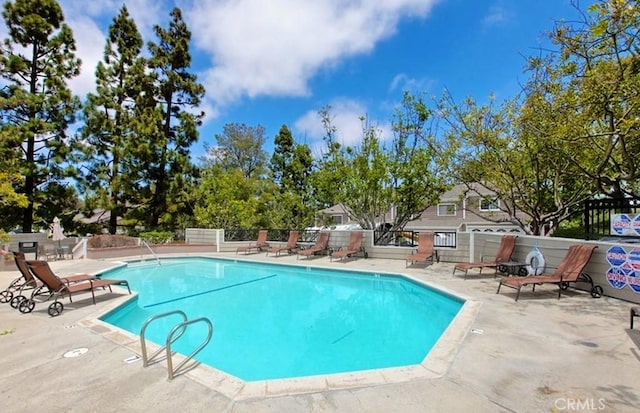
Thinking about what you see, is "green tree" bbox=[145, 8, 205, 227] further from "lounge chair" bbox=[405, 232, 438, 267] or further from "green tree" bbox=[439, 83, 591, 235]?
"green tree" bbox=[439, 83, 591, 235]

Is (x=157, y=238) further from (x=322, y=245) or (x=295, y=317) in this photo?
(x=295, y=317)

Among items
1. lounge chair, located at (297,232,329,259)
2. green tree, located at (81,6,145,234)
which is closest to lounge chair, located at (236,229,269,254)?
lounge chair, located at (297,232,329,259)

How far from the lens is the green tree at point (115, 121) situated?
19.8 m

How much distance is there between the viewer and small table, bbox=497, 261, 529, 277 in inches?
333

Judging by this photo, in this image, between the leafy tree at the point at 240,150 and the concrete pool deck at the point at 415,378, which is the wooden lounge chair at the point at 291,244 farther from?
the leafy tree at the point at 240,150

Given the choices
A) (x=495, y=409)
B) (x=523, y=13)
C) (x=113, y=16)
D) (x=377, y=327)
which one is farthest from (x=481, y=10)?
(x=113, y=16)

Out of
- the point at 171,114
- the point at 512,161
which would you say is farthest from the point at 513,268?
the point at 171,114

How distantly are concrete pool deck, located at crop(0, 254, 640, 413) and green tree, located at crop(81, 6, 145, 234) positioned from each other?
56.1ft

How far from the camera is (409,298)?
27.5 ft

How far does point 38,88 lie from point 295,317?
65.6ft

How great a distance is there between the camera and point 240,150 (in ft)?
122

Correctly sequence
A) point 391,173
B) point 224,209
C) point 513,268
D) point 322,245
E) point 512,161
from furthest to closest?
point 224,209, point 391,173, point 322,245, point 512,161, point 513,268

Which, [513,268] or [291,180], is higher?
[291,180]

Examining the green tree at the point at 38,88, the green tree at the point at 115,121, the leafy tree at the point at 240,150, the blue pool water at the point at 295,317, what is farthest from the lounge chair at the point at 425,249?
the leafy tree at the point at 240,150
